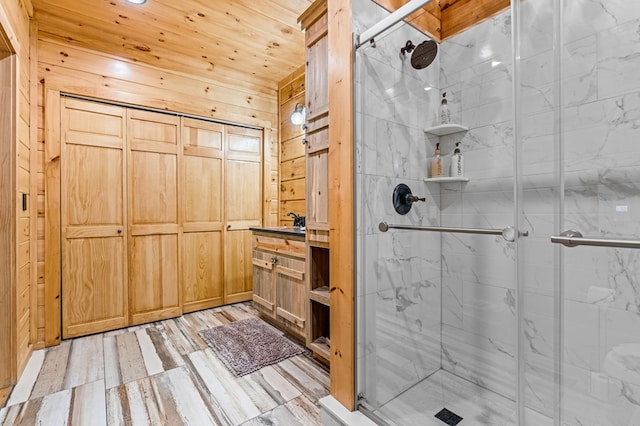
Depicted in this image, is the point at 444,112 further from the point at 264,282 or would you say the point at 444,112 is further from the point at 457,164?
the point at 264,282

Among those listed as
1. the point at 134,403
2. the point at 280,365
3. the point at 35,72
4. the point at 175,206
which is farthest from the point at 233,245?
the point at 35,72

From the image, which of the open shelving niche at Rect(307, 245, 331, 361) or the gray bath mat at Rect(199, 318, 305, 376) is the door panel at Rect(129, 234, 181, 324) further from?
the open shelving niche at Rect(307, 245, 331, 361)

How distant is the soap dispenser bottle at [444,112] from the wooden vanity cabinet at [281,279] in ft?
3.99

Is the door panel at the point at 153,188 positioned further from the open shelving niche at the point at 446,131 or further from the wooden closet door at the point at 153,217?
the open shelving niche at the point at 446,131

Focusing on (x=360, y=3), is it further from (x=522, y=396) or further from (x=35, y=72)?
(x=35, y=72)

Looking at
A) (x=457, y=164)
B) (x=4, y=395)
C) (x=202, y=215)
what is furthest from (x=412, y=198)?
(x=4, y=395)

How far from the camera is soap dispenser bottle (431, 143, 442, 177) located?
1.82m

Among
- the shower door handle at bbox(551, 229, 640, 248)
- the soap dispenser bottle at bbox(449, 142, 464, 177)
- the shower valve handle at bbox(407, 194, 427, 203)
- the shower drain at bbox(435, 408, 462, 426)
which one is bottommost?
the shower drain at bbox(435, 408, 462, 426)

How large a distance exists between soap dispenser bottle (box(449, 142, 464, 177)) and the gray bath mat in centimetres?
164

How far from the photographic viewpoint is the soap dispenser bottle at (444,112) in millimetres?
1811

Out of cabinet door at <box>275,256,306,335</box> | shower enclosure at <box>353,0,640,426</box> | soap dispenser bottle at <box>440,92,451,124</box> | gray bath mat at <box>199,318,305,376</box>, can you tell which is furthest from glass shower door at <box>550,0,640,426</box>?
gray bath mat at <box>199,318,305,376</box>

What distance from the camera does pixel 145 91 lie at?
2842mm

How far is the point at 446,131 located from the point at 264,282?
1.92 meters

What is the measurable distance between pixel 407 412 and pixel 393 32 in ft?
6.27
